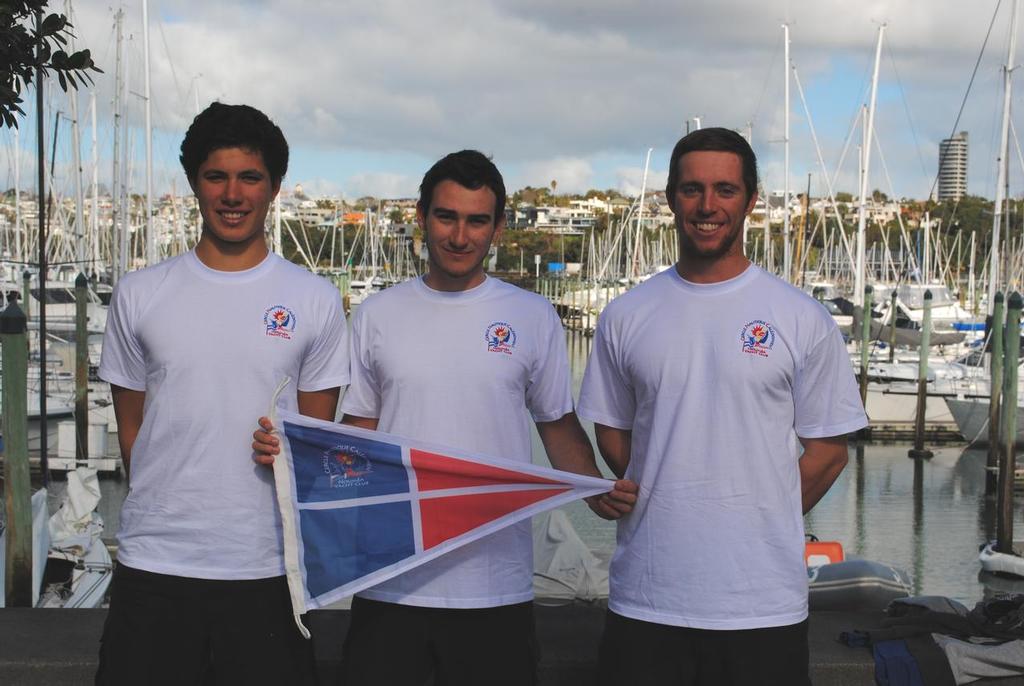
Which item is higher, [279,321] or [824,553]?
[279,321]

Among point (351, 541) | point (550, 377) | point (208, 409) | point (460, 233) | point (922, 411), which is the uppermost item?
point (460, 233)

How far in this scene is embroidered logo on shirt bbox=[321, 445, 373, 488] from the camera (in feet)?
12.5

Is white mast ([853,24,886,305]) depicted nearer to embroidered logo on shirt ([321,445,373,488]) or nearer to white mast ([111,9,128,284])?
white mast ([111,9,128,284])

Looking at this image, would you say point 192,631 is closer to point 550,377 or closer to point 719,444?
point 550,377

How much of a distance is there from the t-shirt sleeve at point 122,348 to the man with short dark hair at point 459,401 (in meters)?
0.69

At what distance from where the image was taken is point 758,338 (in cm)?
352

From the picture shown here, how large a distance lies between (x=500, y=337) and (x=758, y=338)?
844 millimetres

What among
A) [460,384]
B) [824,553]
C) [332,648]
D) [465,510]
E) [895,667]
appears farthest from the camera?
[824,553]

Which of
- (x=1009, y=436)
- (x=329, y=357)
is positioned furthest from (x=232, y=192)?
(x=1009, y=436)

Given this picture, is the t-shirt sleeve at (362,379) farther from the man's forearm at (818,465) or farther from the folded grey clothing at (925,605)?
the folded grey clothing at (925,605)

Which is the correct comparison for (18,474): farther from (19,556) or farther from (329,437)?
(329,437)

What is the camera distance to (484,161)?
3959 millimetres

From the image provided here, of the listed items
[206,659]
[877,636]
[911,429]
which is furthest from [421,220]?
[911,429]

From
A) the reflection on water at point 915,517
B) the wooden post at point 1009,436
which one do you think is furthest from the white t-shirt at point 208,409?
the wooden post at point 1009,436
